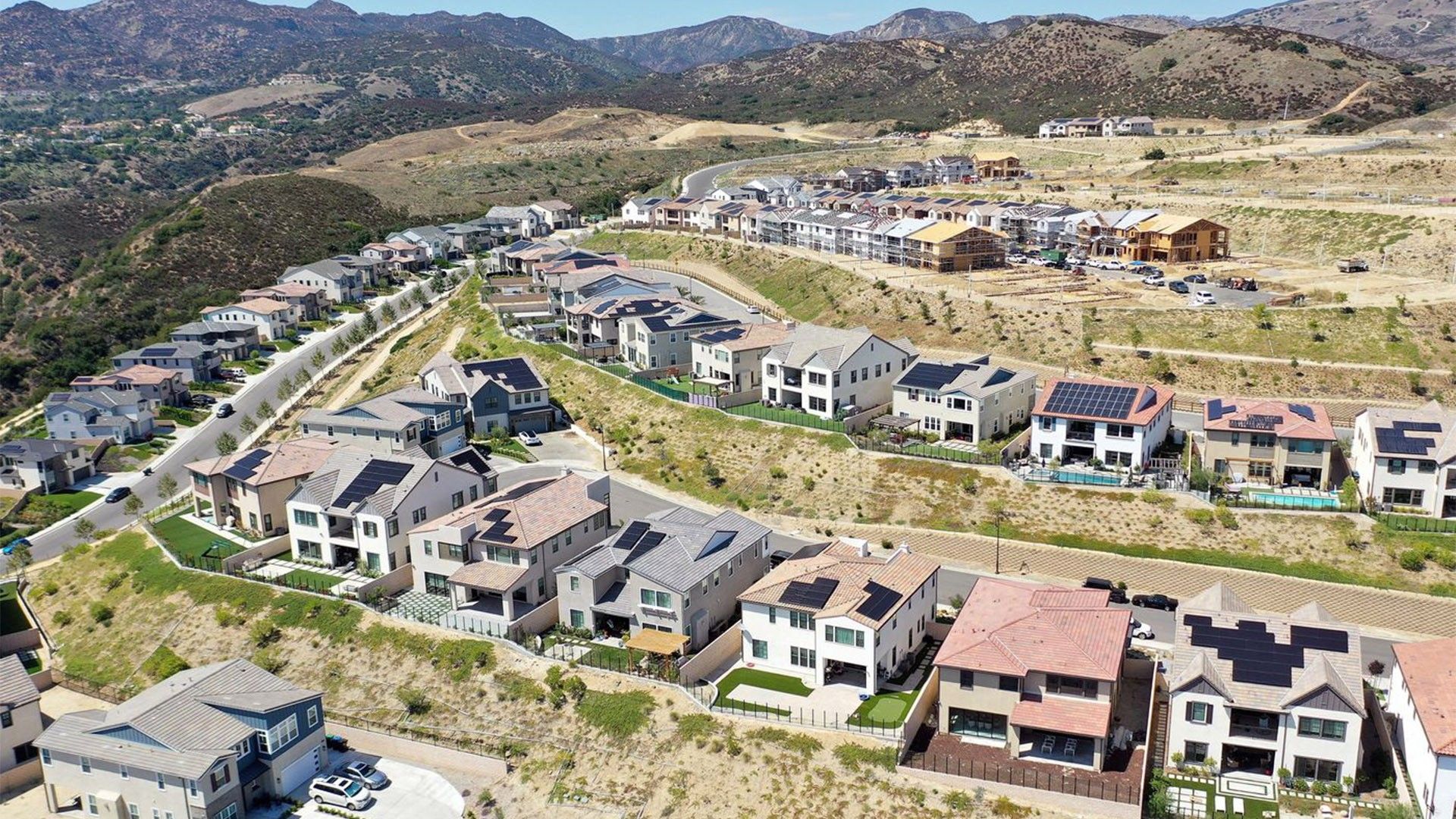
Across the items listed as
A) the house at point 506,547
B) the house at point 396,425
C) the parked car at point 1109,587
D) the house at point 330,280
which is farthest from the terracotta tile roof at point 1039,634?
the house at point 330,280

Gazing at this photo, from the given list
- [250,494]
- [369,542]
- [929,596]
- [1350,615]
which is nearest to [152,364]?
[250,494]

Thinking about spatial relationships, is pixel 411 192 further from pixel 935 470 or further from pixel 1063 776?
pixel 1063 776

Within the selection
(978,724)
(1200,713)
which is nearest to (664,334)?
(978,724)

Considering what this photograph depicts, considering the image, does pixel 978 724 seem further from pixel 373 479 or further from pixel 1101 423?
pixel 373 479

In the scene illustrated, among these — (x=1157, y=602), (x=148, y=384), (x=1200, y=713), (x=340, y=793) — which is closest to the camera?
(x=1200, y=713)

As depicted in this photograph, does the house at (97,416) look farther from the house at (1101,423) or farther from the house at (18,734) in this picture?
the house at (1101,423)

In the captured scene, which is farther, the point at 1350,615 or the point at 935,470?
the point at 935,470
